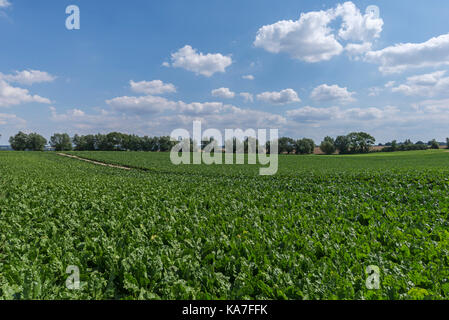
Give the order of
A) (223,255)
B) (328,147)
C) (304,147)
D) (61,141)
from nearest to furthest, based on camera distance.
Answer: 1. (223,255)
2. (328,147)
3. (304,147)
4. (61,141)

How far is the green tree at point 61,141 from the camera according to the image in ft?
438

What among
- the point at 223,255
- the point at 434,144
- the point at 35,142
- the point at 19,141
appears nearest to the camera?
the point at 223,255

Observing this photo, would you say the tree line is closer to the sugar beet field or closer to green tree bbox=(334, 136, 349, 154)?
green tree bbox=(334, 136, 349, 154)

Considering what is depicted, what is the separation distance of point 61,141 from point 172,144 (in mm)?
71689

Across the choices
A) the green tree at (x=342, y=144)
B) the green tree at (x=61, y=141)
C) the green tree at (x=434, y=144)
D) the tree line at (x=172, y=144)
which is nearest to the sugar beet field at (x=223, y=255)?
the tree line at (x=172, y=144)

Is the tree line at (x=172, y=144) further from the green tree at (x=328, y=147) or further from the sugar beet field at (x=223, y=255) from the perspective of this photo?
the sugar beet field at (x=223, y=255)

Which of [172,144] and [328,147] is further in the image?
[172,144]

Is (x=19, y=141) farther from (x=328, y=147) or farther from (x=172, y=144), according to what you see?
(x=328, y=147)

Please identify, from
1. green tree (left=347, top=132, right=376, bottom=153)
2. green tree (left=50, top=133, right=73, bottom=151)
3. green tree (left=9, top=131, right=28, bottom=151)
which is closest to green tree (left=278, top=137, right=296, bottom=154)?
green tree (left=347, top=132, right=376, bottom=153)

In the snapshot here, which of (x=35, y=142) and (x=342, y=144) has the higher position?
(x=35, y=142)

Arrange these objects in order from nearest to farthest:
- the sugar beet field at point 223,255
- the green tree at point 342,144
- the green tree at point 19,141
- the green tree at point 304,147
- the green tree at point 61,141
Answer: the sugar beet field at point 223,255 → the green tree at point 342,144 → the green tree at point 304,147 → the green tree at point 19,141 → the green tree at point 61,141

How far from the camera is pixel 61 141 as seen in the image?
5600 inches

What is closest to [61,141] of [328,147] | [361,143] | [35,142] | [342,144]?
[35,142]
